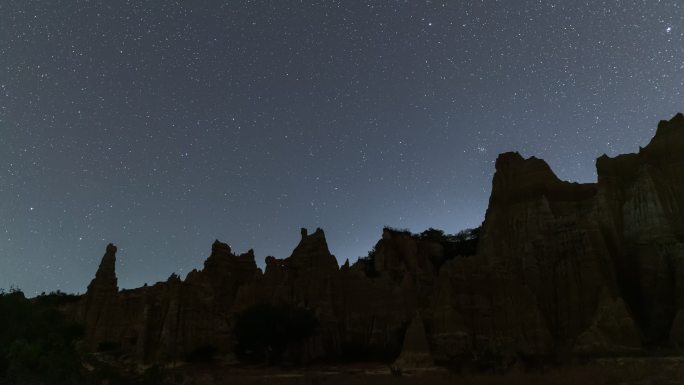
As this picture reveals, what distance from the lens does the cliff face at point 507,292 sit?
5547 centimetres

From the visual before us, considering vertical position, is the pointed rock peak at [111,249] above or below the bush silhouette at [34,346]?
above

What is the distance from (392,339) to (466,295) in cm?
937

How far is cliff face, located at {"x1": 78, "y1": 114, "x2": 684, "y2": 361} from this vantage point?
55469 mm

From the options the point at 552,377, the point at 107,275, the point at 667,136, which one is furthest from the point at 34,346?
the point at 667,136

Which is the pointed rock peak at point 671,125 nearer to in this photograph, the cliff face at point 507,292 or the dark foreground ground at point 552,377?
the cliff face at point 507,292

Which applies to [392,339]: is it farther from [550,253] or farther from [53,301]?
[53,301]

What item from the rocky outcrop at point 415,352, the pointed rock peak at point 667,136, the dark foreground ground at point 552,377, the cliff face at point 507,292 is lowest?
the dark foreground ground at point 552,377

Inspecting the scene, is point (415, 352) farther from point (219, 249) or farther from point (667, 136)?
point (667, 136)

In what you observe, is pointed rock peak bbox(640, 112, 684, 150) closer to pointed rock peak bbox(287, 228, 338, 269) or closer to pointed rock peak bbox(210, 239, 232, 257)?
pointed rock peak bbox(287, 228, 338, 269)

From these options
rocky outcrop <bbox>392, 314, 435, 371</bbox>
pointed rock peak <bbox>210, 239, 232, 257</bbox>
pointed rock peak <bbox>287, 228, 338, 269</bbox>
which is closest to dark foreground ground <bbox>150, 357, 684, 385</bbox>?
rocky outcrop <bbox>392, 314, 435, 371</bbox>

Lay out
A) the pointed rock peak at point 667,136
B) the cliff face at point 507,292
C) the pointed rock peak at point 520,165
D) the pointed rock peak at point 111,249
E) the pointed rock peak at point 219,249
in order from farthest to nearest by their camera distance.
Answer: the pointed rock peak at point 520,165, the pointed rock peak at point 111,249, the pointed rock peak at point 219,249, the pointed rock peak at point 667,136, the cliff face at point 507,292

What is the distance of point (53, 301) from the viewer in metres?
37.2

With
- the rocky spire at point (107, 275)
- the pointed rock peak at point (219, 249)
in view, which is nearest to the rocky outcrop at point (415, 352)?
the pointed rock peak at point (219, 249)

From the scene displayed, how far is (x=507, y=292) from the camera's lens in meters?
58.1
